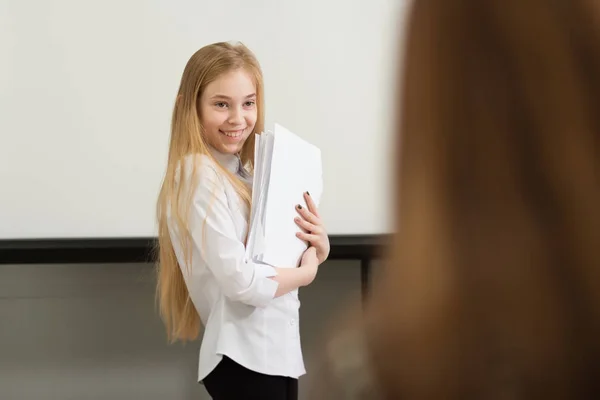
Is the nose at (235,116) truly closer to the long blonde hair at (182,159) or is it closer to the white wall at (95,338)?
the long blonde hair at (182,159)

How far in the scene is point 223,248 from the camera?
1.50 metres

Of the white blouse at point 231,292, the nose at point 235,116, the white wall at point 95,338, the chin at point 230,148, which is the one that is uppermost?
the nose at point 235,116

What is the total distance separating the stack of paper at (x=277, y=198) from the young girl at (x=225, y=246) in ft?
0.09

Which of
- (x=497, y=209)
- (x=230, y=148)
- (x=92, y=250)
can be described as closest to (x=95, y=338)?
(x=92, y=250)

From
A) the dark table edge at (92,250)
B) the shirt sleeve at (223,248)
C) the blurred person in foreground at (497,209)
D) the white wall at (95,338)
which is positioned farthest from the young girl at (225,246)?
the blurred person in foreground at (497,209)

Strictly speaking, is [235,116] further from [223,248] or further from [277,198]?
[223,248]

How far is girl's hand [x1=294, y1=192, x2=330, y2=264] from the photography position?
164 cm

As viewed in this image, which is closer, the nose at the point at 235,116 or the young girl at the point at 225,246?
the young girl at the point at 225,246

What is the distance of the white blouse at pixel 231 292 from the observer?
1499mm

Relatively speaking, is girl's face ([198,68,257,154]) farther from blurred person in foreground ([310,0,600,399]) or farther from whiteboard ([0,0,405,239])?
blurred person in foreground ([310,0,600,399])

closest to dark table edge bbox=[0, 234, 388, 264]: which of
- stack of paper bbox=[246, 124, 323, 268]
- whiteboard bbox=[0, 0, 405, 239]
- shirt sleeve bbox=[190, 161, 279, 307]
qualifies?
whiteboard bbox=[0, 0, 405, 239]

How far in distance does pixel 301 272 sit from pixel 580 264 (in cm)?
128

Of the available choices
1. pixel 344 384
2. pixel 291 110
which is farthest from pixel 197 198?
pixel 344 384

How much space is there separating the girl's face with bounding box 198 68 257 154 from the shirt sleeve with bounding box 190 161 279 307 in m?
0.13
